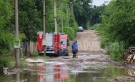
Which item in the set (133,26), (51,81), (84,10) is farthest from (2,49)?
(84,10)

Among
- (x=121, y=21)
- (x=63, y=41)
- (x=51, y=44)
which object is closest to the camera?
(x=121, y=21)

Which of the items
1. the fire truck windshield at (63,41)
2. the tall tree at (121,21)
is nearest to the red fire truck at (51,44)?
the fire truck windshield at (63,41)

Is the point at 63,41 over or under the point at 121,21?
under

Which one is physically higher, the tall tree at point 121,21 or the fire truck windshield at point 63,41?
the tall tree at point 121,21

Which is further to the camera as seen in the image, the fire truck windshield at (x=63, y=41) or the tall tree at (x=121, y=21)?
the fire truck windshield at (x=63, y=41)

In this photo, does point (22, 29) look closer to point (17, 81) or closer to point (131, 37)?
point (131, 37)

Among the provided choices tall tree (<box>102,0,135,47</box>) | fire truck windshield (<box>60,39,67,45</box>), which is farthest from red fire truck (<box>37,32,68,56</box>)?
tall tree (<box>102,0,135,47</box>)

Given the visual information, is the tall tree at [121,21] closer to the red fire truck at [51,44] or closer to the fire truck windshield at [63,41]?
the red fire truck at [51,44]

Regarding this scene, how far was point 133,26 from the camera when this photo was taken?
28.6 metres

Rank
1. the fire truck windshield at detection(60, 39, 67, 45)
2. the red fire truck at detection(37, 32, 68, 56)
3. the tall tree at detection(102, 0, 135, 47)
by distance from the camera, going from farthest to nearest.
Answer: the fire truck windshield at detection(60, 39, 67, 45)
the red fire truck at detection(37, 32, 68, 56)
the tall tree at detection(102, 0, 135, 47)

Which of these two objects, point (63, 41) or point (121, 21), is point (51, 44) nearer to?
point (63, 41)

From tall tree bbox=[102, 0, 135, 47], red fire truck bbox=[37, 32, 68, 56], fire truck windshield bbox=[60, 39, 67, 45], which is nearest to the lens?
tall tree bbox=[102, 0, 135, 47]

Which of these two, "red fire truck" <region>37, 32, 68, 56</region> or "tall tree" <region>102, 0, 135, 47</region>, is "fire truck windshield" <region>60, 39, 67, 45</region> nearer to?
"red fire truck" <region>37, 32, 68, 56</region>

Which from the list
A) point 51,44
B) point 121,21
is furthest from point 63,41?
point 121,21
